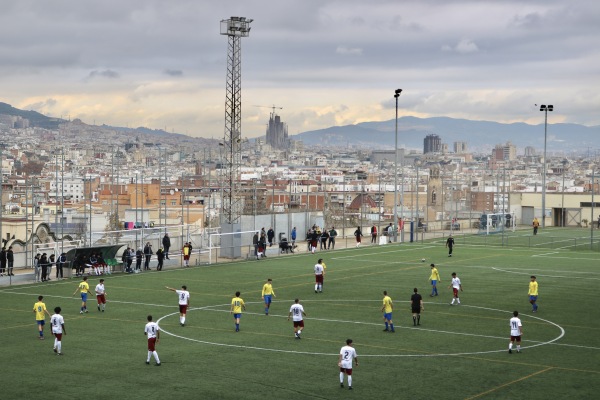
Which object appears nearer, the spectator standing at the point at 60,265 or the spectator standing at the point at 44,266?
the spectator standing at the point at 44,266

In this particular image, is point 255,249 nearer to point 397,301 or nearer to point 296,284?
point 296,284

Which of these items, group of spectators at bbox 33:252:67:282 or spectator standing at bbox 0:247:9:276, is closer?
group of spectators at bbox 33:252:67:282

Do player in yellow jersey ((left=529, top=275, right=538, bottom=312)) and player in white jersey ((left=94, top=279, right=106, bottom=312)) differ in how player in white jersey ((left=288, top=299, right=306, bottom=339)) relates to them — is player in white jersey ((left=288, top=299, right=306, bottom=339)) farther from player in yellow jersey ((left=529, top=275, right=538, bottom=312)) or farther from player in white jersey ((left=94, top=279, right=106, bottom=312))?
player in yellow jersey ((left=529, top=275, right=538, bottom=312))

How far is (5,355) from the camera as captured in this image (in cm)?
2862

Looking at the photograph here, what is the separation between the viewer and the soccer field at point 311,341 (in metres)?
24.1

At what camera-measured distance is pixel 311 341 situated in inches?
1219

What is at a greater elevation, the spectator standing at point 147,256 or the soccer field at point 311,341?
the spectator standing at point 147,256

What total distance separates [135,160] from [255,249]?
13024cm

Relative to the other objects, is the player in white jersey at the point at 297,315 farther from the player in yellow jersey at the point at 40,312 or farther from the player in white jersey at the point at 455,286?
the player in white jersey at the point at 455,286

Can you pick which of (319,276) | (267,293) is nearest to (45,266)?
(319,276)

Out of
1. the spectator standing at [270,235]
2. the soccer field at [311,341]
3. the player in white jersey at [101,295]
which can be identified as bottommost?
the soccer field at [311,341]

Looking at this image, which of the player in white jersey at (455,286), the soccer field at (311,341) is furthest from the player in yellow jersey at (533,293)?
the player in white jersey at (455,286)

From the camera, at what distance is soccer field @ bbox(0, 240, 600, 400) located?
24094 millimetres

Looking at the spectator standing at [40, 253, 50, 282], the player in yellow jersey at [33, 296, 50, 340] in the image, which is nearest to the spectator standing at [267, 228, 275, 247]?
the spectator standing at [40, 253, 50, 282]
